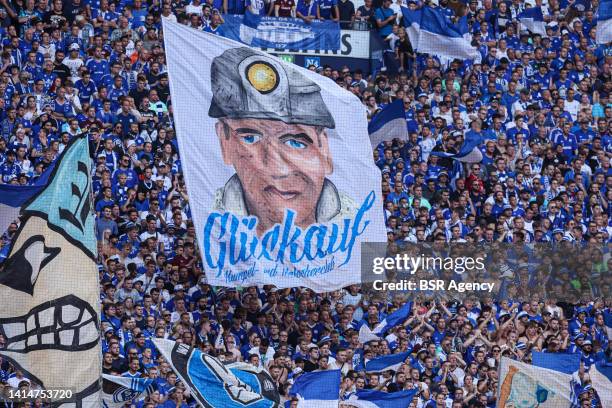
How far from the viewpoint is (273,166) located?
20.2m

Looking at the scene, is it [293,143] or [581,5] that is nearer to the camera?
[293,143]

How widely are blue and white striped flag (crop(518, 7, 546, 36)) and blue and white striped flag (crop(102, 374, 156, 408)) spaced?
10.8m

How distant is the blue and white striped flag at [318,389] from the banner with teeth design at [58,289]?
3.33 meters

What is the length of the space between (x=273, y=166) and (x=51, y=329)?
590 cm

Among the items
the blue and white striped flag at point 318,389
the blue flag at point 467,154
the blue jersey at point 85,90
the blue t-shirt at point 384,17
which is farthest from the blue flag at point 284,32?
the blue and white striped flag at point 318,389

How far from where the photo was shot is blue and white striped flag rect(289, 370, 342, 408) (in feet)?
57.6

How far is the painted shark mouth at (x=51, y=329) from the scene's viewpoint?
14.8 m

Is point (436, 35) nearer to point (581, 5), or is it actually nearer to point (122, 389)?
point (581, 5)

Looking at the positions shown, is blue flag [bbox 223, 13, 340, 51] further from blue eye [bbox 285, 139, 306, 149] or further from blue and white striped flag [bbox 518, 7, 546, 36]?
blue eye [bbox 285, 139, 306, 149]

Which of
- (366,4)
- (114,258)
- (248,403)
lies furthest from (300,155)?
(366,4)

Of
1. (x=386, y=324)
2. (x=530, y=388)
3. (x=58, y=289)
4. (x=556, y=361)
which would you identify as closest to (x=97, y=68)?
(x=386, y=324)

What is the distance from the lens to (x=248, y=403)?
55.7ft

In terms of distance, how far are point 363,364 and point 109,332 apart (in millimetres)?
3008

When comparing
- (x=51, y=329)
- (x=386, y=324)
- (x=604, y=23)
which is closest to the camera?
(x=51, y=329)
